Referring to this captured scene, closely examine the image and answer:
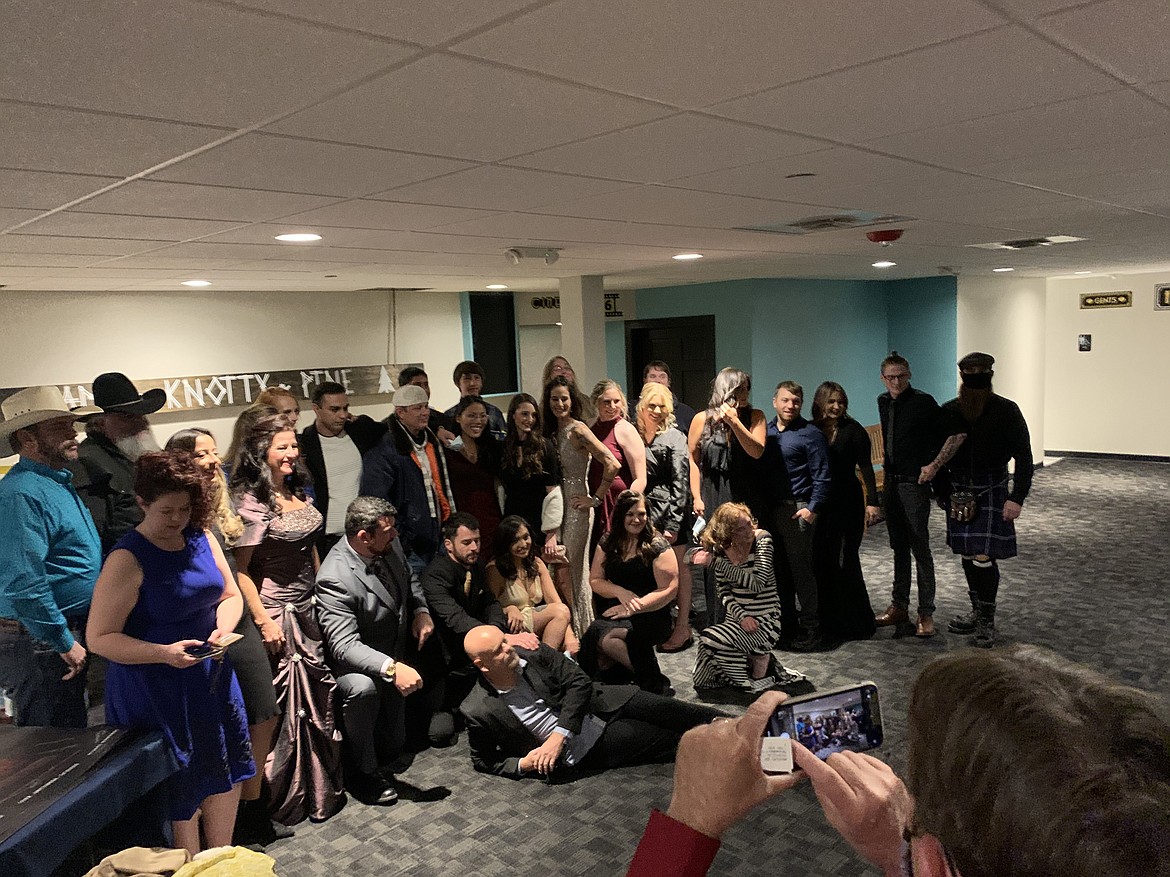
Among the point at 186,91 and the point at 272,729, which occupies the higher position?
the point at 186,91

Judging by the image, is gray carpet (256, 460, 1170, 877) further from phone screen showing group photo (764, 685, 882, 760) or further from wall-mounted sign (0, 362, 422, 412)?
wall-mounted sign (0, 362, 422, 412)

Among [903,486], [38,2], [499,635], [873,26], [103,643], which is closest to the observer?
[38,2]

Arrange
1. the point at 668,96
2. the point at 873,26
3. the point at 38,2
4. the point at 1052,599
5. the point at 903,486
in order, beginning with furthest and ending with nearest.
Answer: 1. the point at 1052,599
2. the point at 903,486
3. the point at 668,96
4. the point at 873,26
5. the point at 38,2

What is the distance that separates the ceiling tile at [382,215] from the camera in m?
2.99

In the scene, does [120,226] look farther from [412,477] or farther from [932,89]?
[932,89]

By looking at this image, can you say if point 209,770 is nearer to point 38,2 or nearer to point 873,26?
point 38,2

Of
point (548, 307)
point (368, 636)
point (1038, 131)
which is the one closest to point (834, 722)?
point (1038, 131)

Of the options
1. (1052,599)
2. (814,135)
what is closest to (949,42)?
(814,135)

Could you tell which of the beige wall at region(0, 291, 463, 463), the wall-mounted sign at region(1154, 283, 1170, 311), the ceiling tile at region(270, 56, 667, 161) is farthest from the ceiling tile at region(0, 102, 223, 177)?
the wall-mounted sign at region(1154, 283, 1170, 311)

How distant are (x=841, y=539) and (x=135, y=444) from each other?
3729 mm

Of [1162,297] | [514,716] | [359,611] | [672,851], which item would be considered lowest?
[514,716]

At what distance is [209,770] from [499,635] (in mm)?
1201

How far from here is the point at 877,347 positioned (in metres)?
10.0

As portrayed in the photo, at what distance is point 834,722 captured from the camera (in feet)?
4.44
